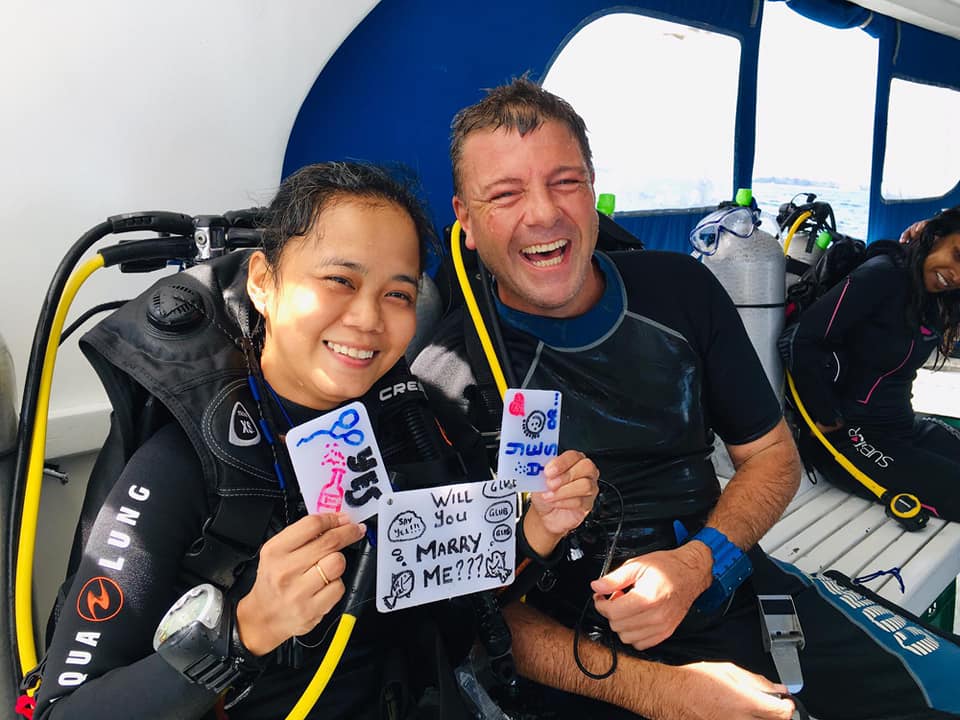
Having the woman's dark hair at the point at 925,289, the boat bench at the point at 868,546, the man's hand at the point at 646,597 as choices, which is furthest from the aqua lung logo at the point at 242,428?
the woman's dark hair at the point at 925,289

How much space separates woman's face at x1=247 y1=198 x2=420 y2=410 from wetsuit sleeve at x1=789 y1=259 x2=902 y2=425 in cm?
241

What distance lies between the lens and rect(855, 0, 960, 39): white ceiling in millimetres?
5723

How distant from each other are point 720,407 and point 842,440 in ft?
5.72

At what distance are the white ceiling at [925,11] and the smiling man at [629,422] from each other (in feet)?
17.6

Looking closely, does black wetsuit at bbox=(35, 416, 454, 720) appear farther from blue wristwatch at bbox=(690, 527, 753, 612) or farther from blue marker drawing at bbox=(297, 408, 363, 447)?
blue wristwatch at bbox=(690, 527, 753, 612)

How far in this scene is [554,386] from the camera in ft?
5.23

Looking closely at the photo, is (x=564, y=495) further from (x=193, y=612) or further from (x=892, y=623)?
(x=892, y=623)

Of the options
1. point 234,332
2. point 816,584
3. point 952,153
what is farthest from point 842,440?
point 952,153

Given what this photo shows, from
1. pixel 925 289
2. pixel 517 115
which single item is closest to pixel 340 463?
pixel 517 115

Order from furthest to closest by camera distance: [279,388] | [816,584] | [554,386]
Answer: [816,584] → [554,386] → [279,388]

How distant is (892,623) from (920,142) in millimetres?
7890

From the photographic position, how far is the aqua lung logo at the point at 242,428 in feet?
3.44

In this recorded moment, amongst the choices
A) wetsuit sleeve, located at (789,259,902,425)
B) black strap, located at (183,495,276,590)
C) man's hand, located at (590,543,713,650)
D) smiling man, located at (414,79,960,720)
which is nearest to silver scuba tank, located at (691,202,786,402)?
wetsuit sleeve, located at (789,259,902,425)

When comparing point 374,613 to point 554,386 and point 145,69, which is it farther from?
point 145,69
